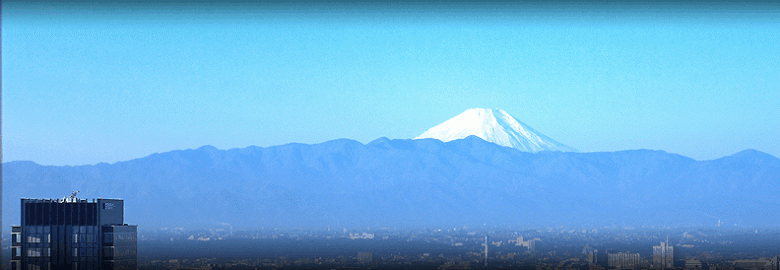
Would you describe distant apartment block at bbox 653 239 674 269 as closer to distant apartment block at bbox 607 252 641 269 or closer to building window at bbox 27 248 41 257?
distant apartment block at bbox 607 252 641 269

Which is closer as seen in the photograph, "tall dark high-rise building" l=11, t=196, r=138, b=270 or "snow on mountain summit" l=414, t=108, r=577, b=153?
"tall dark high-rise building" l=11, t=196, r=138, b=270

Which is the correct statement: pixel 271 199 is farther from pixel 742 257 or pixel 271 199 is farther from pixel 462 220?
pixel 742 257

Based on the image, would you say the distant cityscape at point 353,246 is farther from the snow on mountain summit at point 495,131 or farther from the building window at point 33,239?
the snow on mountain summit at point 495,131

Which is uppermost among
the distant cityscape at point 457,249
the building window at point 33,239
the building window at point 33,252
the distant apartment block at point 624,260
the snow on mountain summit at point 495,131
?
the snow on mountain summit at point 495,131

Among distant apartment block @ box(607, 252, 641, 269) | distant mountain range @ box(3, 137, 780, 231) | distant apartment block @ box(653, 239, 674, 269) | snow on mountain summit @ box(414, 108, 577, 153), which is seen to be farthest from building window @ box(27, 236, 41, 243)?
snow on mountain summit @ box(414, 108, 577, 153)

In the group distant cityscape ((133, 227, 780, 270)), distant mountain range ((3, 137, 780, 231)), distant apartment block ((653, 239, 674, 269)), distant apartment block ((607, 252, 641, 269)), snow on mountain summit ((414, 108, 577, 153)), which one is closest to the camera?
distant apartment block ((607, 252, 641, 269))

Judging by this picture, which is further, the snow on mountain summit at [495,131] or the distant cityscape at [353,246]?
the snow on mountain summit at [495,131]

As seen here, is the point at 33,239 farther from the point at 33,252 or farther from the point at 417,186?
the point at 417,186

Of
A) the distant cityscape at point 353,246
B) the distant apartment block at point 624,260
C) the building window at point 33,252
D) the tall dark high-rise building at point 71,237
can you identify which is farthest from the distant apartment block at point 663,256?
the building window at point 33,252

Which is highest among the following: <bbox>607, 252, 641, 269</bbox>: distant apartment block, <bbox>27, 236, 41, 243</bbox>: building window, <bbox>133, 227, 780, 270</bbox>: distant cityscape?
<bbox>27, 236, 41, 243</bbox>: building window
